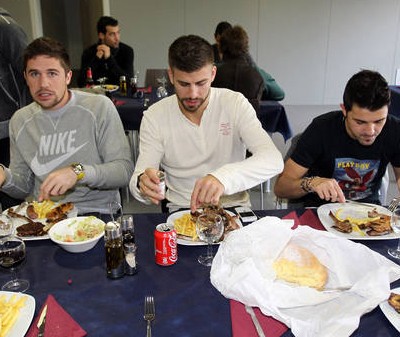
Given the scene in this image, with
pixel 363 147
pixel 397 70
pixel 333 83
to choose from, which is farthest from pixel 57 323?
pixel 397 70

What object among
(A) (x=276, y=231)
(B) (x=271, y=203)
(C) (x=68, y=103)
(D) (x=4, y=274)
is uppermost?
(C) (x=68, y=103)

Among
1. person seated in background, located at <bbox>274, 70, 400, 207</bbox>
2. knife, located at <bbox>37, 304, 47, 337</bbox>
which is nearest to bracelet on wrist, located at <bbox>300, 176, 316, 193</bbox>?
person seated in background, located at <bbox>274, 70, 400, 207</bbox>

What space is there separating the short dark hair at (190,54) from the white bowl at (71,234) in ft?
2.50

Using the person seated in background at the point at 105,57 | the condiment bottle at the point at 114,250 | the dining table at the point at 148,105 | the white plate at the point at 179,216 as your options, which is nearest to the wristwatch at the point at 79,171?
the white plate at the point at 179,216

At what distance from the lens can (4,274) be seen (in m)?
1.28

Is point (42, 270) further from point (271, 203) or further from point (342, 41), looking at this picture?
point (342, 41)

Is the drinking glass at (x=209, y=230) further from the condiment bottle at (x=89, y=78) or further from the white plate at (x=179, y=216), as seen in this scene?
the condiment bottle at (x=89, y=78)

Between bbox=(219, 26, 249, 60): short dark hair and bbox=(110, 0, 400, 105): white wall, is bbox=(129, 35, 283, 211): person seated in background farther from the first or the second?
bbox=(110, 0, 400, 105): white wall

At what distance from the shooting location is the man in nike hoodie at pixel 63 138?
185 cm

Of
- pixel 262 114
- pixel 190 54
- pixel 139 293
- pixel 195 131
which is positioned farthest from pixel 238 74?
pixel 139 293

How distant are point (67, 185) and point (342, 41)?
21.7ft

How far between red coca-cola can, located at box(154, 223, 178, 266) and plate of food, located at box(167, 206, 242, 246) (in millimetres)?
101

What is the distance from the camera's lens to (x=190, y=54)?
1746mm

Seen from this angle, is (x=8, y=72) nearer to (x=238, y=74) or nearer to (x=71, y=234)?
(x=71, y=234)
